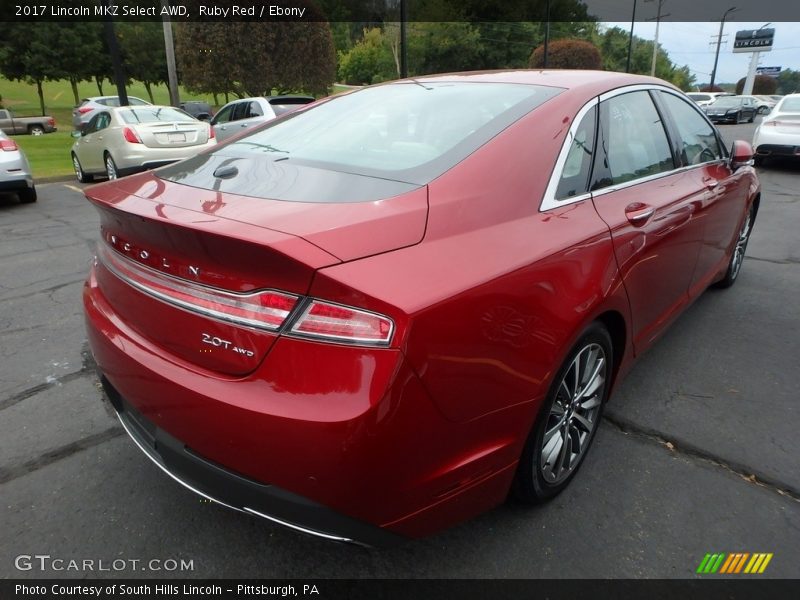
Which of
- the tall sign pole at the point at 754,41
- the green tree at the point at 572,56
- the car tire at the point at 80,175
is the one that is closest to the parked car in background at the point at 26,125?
the car tire at the point at 80,175

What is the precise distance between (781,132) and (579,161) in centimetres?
1162

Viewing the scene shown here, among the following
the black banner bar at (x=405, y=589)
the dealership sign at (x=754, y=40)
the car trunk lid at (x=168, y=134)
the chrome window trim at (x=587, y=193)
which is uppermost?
the dealership sign at (x=754, y=40)

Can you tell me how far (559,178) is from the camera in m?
2.05

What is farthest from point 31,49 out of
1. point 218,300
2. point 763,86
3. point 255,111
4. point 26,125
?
point 763,86

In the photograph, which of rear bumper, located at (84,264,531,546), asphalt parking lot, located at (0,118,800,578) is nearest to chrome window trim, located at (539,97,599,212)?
rear bumper, located at (84,264,531,546)

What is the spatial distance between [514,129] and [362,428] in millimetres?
1247

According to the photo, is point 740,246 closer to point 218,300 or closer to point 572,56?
point 218,300

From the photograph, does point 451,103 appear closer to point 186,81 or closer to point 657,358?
point 657,358

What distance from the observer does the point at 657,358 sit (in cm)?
347

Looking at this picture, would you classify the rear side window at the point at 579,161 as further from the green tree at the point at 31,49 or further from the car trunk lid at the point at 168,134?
the green tree at the point at 31,49

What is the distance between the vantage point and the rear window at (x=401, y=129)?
198 centimetres

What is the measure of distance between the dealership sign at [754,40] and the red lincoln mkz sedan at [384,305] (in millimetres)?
76309

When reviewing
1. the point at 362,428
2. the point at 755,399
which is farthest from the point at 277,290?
the point at 755,399

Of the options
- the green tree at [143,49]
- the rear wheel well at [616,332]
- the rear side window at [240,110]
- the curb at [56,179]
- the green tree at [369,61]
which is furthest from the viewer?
the green tree at [369,61]
